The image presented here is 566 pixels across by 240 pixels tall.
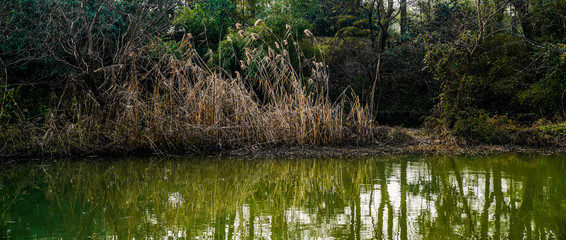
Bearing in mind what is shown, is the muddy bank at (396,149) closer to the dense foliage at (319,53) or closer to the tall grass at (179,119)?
the tall grass at (179,119)

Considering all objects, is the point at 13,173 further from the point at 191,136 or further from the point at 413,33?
the point at 413,33

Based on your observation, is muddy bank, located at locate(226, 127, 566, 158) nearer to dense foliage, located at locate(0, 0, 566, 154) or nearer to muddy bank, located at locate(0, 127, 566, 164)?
muddy bank, located at locate(0, 127, 566, 164)

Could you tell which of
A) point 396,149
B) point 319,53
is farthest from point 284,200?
point 319,53

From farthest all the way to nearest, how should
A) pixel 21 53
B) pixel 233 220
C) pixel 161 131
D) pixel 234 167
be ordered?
pixel 21 53 → pixel 161 131 → pixel 234 167 → pixel 233 220

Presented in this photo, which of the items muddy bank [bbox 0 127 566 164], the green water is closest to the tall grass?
muddy bank [bbox 0 127 566 164]

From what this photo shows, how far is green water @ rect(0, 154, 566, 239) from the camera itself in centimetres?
312

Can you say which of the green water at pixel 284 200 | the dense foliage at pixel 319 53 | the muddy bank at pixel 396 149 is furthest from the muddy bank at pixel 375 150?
the green water at pixel 284 200

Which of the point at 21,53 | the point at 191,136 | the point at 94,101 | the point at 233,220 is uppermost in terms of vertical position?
the point at 21,53

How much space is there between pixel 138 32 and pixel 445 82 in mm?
5326

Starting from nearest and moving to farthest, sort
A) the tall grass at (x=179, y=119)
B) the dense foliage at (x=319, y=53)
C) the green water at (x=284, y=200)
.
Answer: the green water at (x=284, y=200) → the tall grass at (x=179, y=119) → the dense foliage at (x=319, y=53)

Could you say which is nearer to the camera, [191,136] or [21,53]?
[191,136]

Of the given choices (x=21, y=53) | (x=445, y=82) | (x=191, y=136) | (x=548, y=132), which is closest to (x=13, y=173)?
(x=191, y=136)

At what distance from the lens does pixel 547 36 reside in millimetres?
12367

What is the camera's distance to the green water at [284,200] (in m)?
3.12
